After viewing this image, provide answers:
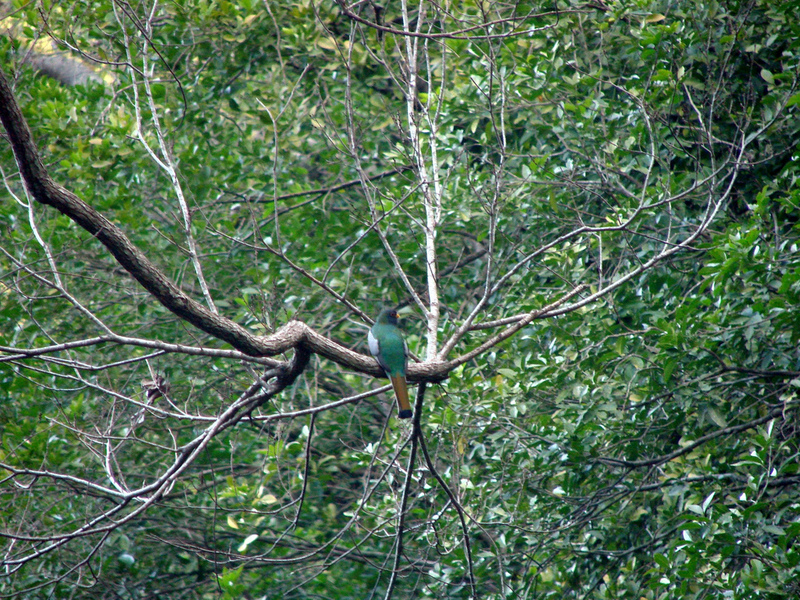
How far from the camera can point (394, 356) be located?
14.0 feet

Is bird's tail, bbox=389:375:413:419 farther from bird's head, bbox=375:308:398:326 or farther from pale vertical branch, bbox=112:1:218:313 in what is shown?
pale vertical branch, bbox=112:1:218:313

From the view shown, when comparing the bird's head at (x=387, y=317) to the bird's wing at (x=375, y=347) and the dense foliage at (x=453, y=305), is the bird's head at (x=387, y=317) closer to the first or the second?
the dense foliage at (x=453, y=305)

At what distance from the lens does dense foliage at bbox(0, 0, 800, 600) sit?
4.20 meters

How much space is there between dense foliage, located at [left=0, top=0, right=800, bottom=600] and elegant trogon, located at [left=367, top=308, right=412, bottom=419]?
22cm

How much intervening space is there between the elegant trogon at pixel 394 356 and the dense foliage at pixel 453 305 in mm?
216

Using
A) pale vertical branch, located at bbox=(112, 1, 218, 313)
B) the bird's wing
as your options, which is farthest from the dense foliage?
the bird's wing

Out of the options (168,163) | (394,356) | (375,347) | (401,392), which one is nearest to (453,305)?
(375,347)

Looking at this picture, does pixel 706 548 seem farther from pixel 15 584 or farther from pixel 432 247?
pixel 15 584

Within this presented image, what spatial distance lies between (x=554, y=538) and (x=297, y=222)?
11.8ft

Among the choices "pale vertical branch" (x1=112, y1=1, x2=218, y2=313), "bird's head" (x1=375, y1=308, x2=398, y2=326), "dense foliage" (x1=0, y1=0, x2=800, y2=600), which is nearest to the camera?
"pale vertical branch" (x1=112, y1=1, x2=218, y2=313)

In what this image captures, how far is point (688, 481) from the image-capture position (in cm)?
461

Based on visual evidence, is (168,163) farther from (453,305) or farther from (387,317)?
(453,305)

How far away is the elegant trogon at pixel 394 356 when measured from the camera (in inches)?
160

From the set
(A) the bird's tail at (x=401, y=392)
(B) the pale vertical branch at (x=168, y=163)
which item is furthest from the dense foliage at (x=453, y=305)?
(A) the bird's tail at (x=401, y=392)
